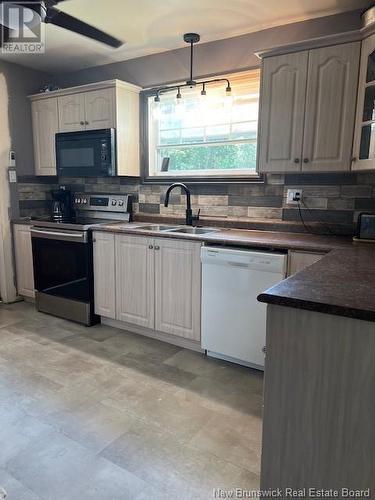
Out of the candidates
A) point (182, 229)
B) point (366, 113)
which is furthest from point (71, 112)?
Answer: point (366, 113)

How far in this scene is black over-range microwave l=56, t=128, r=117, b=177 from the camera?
3129mm

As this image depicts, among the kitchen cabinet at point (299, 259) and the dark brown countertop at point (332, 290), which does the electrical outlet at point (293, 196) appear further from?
the dark brown countertop at point (332, 290)

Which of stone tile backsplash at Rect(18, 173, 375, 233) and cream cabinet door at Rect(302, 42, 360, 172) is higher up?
cream cabinet door at Rect(302, 42, 360, 172)

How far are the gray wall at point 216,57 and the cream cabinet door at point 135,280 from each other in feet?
5.03

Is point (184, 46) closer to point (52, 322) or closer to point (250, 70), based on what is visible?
point (250, 70)

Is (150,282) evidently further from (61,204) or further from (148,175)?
(61,204)

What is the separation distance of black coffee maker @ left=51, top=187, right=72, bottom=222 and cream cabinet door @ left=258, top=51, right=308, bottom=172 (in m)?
2.26

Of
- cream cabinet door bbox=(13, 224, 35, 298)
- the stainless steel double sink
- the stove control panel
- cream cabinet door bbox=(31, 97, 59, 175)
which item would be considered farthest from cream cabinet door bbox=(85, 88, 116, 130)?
cream cabinet door bbox=(13, 224, 35, 298)

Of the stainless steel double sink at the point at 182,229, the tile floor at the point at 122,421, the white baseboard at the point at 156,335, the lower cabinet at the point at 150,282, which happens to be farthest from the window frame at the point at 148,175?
the tile floor at the point at 122,421

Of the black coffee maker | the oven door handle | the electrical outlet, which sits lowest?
the oven door handle

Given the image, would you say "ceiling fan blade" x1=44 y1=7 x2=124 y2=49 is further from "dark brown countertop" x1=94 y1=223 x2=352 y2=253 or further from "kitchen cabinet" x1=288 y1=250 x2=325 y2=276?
"kitchen cabinet" x1=288 y1=250 x2=325 y2=276

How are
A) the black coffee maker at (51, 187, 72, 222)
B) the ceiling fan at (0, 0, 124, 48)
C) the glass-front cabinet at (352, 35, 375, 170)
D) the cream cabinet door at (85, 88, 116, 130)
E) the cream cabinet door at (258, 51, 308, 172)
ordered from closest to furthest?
the ceiling fan at (0, 0, 124, 48)
the glass-front cabinet at (352, 35, 375, 170)
the cream cabinet door at (258, 51, 308, 172)
the cream cabinet door at (85, 88, 116, 130)
the black coffee maker at (51, 187, 72, 222)

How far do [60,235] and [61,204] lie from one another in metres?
0.80

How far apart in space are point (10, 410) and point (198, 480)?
3.68 ft
